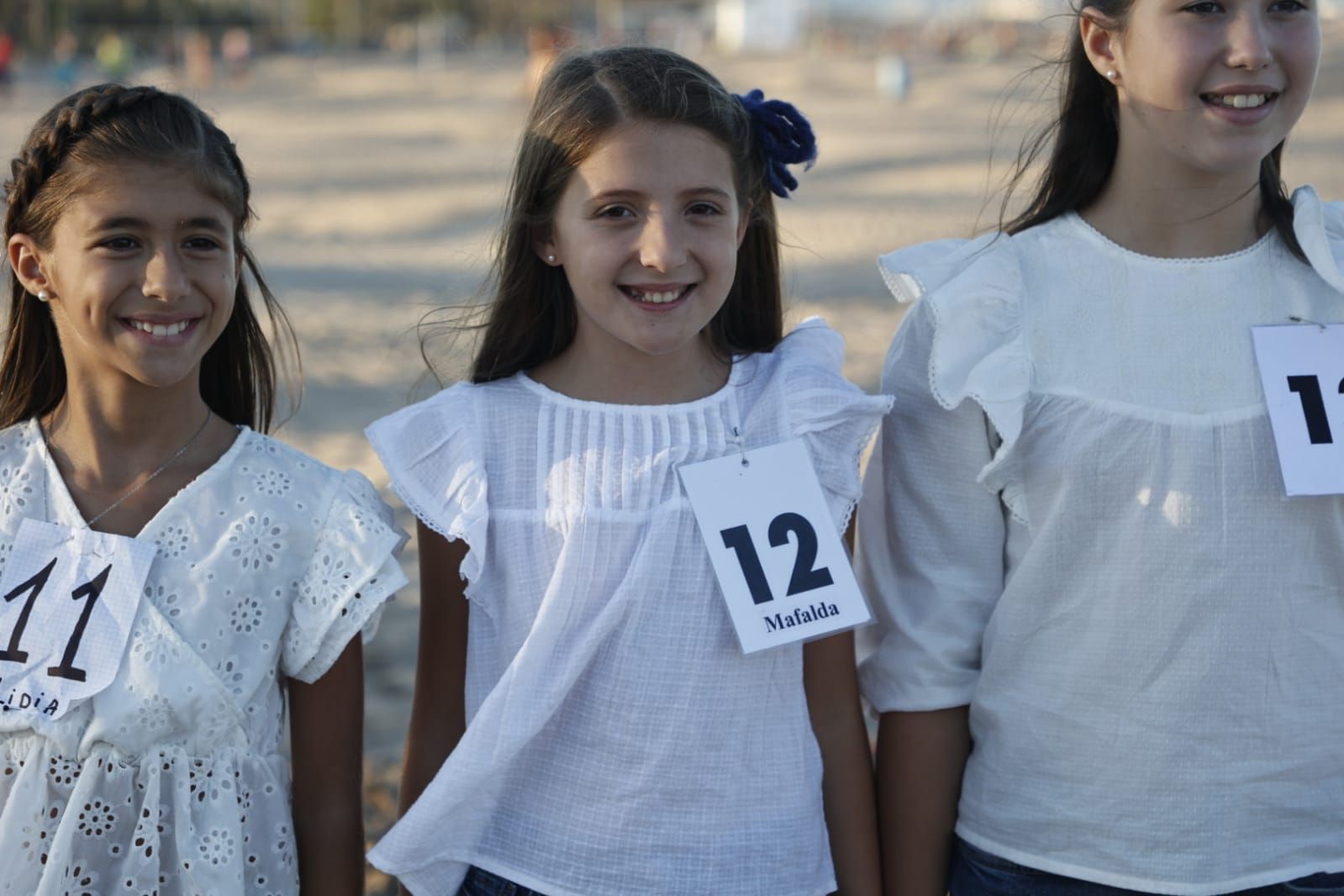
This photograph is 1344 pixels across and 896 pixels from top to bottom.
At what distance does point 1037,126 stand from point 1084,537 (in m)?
0.84

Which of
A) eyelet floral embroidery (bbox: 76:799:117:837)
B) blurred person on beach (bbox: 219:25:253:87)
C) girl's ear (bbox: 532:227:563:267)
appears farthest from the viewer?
blurred person on beach (bbox: 219:25:253:87)

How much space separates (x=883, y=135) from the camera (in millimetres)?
22719

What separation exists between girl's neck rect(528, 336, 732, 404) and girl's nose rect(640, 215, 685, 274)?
0.21 meters

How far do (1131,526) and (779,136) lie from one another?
85 centimetres

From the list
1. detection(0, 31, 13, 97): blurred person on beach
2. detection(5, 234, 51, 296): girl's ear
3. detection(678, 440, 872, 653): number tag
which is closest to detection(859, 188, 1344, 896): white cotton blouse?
detection(678, 440, 872, 653): number tag

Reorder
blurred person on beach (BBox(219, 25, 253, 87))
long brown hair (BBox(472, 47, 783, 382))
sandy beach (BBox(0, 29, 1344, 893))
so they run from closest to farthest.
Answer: long brown hair (BBox(472, 47, 783, 382))
sandy beach (BBox(0, 29, 1344, 893))
blurred person on beach (BBox(219, 25, 253, 87))

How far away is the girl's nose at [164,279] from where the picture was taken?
2.10 meters

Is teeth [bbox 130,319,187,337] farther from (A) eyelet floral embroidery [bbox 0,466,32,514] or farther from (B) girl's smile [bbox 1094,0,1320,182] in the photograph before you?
(B) girl's smile [bbox 1094,0,1320,182]

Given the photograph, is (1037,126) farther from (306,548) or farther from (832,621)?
(306,548)

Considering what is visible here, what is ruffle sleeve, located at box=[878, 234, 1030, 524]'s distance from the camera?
7.08 ft

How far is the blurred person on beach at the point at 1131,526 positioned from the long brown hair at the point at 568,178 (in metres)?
0.30

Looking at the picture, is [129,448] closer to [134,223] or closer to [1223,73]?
[134,223]

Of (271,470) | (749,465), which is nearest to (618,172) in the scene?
(749,465)

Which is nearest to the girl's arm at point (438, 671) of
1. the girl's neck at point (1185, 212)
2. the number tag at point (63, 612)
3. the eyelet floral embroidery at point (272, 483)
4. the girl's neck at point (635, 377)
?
the eyelet floral embroidery at point (272, 483)
